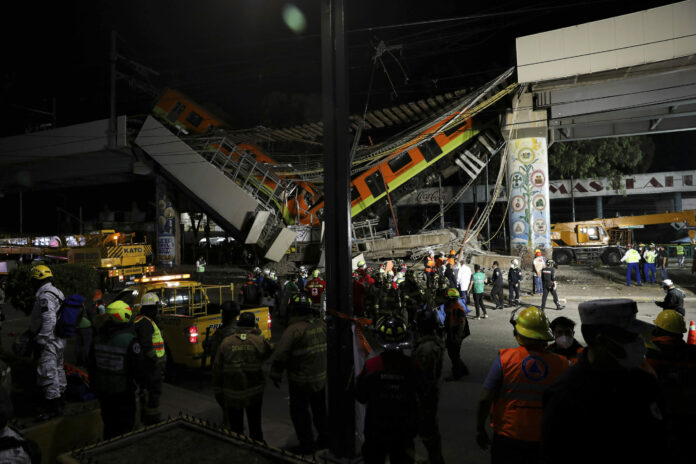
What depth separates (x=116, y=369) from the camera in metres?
4.38

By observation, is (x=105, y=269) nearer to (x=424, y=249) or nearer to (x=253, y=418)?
(x=424, y=249)

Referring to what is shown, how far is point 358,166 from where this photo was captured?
77.3 feet

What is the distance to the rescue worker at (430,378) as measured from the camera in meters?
4.23

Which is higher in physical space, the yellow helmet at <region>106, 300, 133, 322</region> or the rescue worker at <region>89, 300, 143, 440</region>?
the yellow helmet at <region>106, 300, 133, 322</region>

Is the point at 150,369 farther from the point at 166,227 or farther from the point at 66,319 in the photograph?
the point at 166,227

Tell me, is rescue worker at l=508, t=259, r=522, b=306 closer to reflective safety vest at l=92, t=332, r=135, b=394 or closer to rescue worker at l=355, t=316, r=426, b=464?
rescue worker at l=355, t=316, r=426, b=464

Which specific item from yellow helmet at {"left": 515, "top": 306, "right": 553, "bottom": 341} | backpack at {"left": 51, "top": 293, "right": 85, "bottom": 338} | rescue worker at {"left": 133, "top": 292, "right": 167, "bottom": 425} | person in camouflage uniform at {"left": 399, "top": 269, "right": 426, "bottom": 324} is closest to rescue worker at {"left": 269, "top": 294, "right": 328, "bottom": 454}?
rescue worker at {"left": 133, "top": 292, "right": 167, "bottom": 425}

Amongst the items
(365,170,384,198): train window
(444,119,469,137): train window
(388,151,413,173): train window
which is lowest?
(365,170,384,198): train window

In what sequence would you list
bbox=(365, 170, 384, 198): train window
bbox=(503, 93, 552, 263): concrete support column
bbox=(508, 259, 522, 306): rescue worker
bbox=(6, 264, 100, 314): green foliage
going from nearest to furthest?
1. bbox=(6, 264, 100, 314): green foliage
2. bbox=(508, 259, 522, 306): rescue worker
3. bbox=(503, 93, 552, 263): concrete support column
4. bbox=(365, 170, 384, 198): train window

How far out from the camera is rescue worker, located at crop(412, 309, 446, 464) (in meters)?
4.23

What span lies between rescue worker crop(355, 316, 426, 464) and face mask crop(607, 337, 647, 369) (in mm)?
1599

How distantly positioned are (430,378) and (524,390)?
150cm

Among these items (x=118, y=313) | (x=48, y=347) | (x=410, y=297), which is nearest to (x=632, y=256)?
(x=410, y=297)

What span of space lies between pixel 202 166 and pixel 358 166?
854 centimetres
